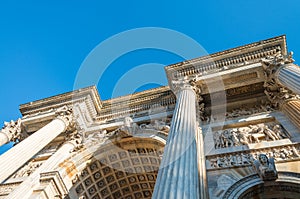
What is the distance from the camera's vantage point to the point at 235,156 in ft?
25.8

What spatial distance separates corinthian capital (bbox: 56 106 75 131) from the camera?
1356 cm

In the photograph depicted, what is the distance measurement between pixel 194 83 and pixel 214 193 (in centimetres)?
651

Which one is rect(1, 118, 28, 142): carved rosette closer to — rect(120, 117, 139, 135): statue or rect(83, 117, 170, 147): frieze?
rect(83, 117, 170, 147): frieze

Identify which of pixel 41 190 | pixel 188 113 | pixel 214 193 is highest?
pixel 188 113

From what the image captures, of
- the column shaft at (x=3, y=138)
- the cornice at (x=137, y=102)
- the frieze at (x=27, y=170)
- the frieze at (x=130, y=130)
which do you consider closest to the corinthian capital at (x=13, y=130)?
the column shaft at (x=3, y=138)

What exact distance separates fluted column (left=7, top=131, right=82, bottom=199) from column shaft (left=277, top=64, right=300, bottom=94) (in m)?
9.81

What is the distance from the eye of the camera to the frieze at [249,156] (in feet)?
24.0

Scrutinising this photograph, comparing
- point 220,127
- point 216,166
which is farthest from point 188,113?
point 220,127

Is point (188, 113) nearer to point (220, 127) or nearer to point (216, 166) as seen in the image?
point (216, 166)

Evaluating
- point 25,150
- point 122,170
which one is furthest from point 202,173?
point 25,150

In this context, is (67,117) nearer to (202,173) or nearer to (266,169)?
(202,173)

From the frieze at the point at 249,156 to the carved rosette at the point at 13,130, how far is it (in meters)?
10.6

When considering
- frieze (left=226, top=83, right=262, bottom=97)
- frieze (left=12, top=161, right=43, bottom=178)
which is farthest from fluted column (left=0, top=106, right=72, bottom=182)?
frieze (left=226, top=83, right=262, bottom=97)

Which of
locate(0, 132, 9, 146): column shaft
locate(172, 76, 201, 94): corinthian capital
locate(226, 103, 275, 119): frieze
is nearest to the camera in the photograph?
locate(226, 103, 275, 119): frieze
